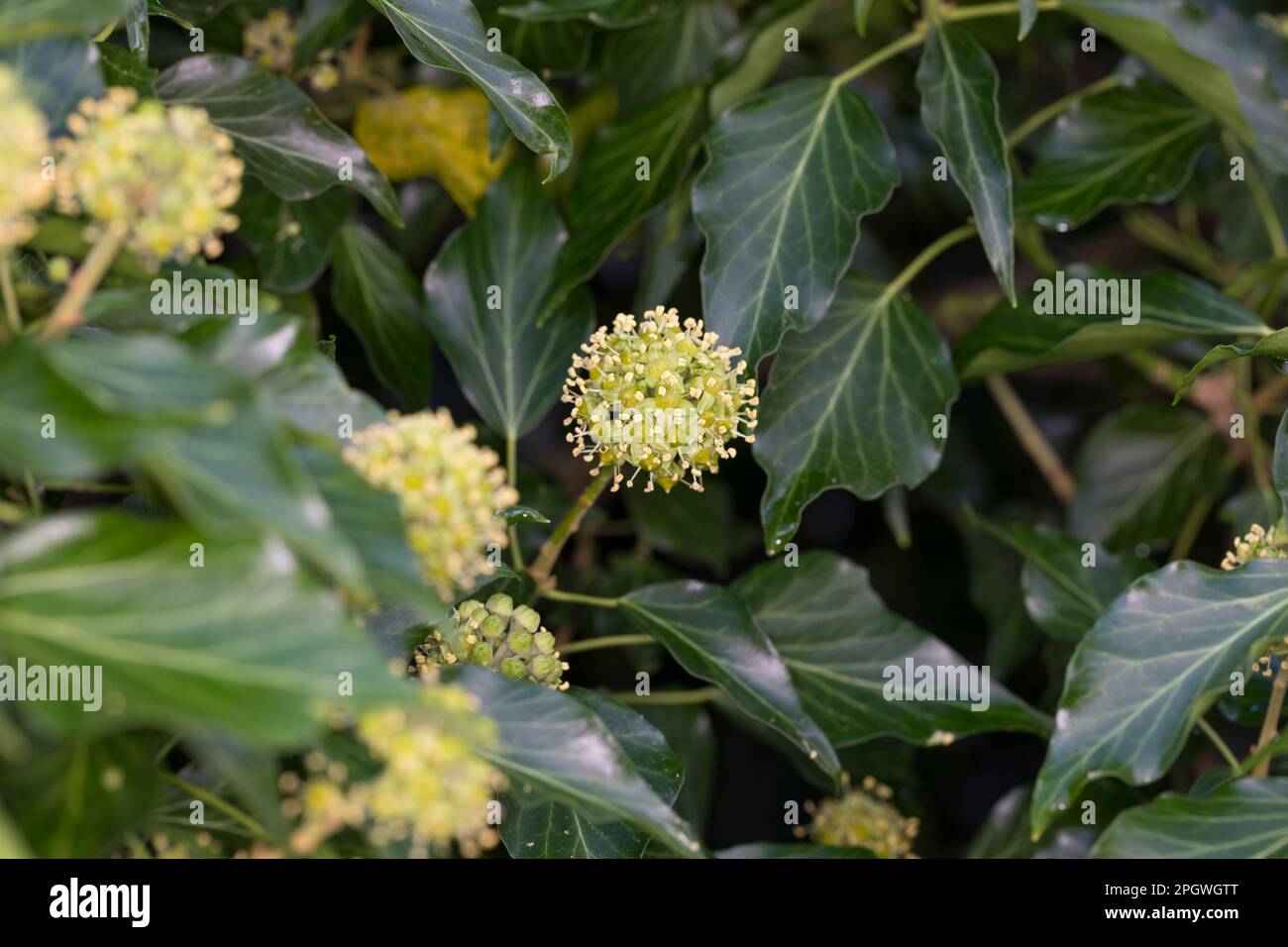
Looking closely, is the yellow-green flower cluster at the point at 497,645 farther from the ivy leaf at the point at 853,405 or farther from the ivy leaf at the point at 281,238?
the ivy leaf at the point at 281,238

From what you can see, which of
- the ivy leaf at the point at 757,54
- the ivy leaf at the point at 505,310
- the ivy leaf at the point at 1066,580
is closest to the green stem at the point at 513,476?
the ivy leaf at the point at 505,310

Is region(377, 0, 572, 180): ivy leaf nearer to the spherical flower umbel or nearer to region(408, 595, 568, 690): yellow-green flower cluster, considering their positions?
the spherical flower umbel

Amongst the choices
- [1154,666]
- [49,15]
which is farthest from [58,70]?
[1154,666]

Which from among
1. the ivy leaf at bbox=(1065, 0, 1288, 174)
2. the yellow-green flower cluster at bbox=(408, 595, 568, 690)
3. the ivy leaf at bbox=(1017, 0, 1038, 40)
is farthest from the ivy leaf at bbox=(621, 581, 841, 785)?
the ivy leaf at bbox=(1065, 0, 1288, 174)

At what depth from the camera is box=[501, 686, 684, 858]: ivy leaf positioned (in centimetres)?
79

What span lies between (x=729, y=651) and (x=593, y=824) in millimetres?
166

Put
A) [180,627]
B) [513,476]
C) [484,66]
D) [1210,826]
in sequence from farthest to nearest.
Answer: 1. [513,476]
2. [484,66]
3. [1210,826]
4. [180,627]

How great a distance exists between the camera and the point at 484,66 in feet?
2.79

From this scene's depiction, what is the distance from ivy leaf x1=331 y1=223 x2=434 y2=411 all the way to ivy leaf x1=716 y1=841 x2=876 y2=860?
493 mm

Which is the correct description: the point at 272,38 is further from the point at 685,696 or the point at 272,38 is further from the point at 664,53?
the point at 685,696

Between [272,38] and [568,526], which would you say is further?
[272,38]

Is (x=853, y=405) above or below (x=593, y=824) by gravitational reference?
above

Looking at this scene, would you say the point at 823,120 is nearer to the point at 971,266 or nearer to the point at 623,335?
the point at 623,335
